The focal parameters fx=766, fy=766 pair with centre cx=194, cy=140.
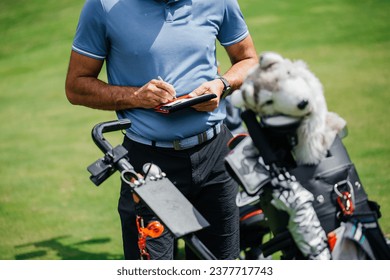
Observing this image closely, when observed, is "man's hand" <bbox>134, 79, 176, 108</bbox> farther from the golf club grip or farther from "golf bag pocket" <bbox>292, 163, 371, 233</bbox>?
"golf bag pocket" <bbox>292, 163, 371, 233</bbox>

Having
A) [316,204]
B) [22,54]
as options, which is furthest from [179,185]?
[22,54]

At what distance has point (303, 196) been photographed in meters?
2.59

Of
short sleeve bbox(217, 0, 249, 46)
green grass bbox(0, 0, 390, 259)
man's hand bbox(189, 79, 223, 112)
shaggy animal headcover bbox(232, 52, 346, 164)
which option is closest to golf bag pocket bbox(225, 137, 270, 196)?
shaggy animal headcover bbox(232, 52, 346, 164)

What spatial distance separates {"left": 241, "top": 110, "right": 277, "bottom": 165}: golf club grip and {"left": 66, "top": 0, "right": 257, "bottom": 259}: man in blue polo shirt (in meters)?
0.59

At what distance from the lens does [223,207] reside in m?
3.50

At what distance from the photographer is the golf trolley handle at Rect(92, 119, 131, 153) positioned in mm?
2862

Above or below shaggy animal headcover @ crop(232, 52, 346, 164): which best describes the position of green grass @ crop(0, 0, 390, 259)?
below

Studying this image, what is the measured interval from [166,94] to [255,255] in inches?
65.8

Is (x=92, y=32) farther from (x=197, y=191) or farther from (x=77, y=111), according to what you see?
(x=77, y=111)

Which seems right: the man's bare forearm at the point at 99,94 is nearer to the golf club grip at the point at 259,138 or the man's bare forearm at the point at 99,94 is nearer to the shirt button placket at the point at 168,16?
the shirt button placket at the point at 168,16

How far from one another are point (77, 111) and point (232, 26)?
221 inches

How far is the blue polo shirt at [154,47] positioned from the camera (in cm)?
329

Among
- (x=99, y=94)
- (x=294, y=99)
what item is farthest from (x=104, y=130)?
(x=294, y=99)

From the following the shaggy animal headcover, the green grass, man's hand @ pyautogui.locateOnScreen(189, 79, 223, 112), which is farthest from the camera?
the green grass
